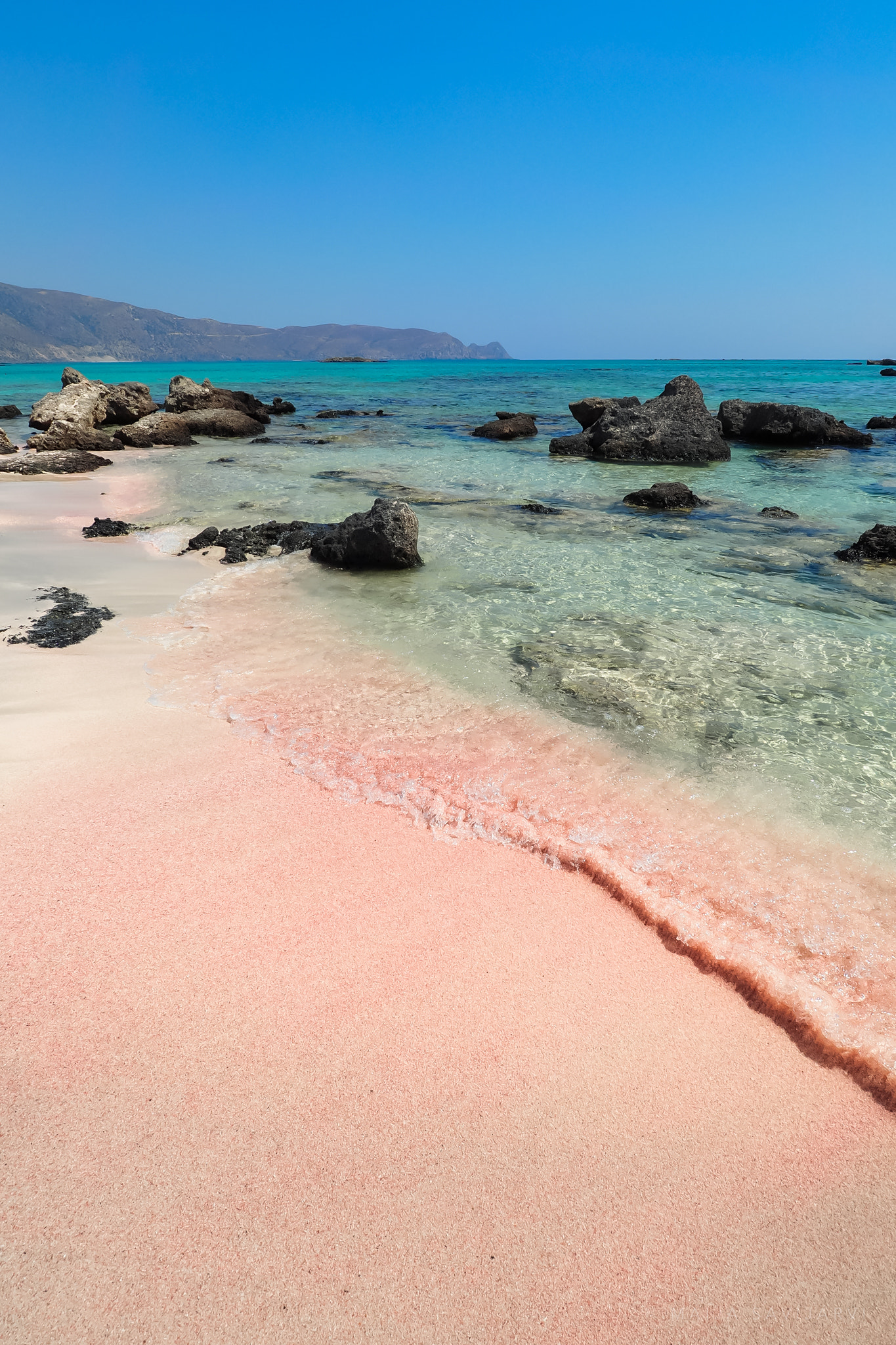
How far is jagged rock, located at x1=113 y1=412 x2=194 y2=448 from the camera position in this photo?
61.0 ft

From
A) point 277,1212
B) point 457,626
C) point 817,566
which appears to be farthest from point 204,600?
point 817,566

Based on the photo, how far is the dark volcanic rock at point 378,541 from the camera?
283 inches

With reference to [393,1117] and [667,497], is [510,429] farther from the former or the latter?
[393,1117]

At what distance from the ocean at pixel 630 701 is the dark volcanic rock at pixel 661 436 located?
583cm

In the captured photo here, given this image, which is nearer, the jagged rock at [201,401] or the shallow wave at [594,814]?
the shallow wave at [594,814]

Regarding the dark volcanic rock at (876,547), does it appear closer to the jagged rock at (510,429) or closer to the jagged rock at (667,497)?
the jagged rock at (667,497)

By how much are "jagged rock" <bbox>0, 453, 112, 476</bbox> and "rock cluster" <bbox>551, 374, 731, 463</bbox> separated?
10.6m

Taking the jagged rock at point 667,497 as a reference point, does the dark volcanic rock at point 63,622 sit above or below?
below

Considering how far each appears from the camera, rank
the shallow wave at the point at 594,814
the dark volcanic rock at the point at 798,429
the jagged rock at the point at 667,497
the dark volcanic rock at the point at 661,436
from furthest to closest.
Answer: the dark volcanic rock at the point at 798,429
the dark volcanic rock at the point at 661,436
the jagged rock at the point at 667,497
the shallow wave at the point at 594,814

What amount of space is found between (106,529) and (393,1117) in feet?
28.0

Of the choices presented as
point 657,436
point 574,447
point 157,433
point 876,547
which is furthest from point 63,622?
point 157,433

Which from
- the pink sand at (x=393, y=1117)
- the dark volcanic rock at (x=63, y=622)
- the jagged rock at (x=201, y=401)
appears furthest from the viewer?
the jagged rock at (x=201, y=401)

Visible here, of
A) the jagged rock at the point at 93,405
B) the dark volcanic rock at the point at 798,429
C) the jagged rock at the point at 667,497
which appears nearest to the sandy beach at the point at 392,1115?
the jagged rock at the point at 667,497

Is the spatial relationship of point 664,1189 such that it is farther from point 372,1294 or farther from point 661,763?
point 661,763
